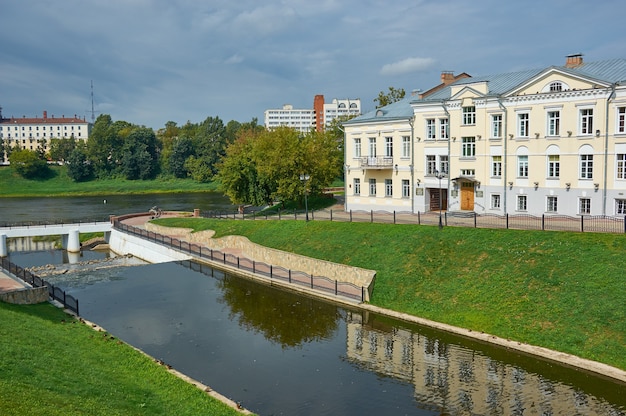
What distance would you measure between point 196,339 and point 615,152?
90.7ft

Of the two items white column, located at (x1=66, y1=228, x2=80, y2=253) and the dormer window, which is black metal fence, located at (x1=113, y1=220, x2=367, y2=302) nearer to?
white column, located at (x1=66, y1=228, x2=80, y2=253)

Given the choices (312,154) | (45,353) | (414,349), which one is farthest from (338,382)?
(312,154)

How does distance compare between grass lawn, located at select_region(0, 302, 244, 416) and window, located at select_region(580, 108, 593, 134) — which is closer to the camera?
grass lawn, located at select_region(0, 302, 244, 416)

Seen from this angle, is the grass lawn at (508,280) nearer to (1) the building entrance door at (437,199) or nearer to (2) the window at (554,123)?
(1) the building entrance door at (437,199)

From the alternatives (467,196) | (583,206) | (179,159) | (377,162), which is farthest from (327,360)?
(179,159)

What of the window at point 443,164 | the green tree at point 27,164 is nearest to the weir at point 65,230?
the window at point 443,164

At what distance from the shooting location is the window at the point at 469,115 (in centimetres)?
4119

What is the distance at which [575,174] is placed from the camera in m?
36.0

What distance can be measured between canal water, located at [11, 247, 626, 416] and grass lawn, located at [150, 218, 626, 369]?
1600mm

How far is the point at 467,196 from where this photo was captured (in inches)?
1671

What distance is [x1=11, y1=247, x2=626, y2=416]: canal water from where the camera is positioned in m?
Answer: 18.0

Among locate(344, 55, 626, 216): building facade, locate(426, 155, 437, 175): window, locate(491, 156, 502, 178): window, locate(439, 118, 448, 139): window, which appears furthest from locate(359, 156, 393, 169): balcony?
locate(491, 156, 502, 178): window

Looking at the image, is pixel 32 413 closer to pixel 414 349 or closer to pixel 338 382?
pixel 338 382

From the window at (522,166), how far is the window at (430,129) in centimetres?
732
